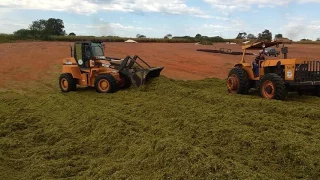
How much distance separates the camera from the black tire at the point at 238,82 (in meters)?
13.1

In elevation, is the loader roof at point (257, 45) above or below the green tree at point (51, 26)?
below

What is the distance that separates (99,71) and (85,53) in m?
0.98

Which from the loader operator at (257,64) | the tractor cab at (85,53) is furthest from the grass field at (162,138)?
the tractor cab at (85,53)

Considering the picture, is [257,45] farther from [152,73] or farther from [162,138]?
[162,138]

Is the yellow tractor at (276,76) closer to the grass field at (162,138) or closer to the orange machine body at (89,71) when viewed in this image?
the grass field at (162,138)

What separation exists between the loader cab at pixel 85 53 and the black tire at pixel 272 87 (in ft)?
21.7

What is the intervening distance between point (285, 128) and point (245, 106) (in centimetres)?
243

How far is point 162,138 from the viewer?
24.9 ft

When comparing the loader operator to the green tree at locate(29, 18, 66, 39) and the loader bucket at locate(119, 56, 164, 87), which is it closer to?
the loader bucket at locate(119, 56, 164, 87)

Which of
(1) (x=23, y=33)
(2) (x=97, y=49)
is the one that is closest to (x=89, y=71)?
(2) (x=97, y=49)

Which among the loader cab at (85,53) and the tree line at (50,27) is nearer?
the loader cab at (85,53)

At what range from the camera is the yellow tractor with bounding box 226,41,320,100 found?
11578 millimetres

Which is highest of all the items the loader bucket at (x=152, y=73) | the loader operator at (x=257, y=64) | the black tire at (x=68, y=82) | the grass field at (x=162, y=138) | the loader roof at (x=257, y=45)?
the loader roof at (x=257, y=45)

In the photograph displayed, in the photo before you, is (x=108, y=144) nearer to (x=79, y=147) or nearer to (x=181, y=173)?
(x=79, y=147)
